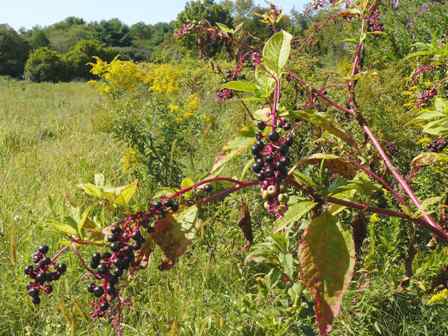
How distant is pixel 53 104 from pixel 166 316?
348 inches

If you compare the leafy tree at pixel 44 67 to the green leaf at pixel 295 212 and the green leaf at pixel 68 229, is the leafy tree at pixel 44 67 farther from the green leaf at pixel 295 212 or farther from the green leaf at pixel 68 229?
the green leaf at pixel 295 212

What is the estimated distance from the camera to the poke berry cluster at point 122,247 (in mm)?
566

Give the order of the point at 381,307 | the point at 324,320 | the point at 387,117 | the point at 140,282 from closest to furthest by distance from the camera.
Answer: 1. the point at 324,320
2. the point at 381,307
3. the point at 140,282
4. the point at 387,117

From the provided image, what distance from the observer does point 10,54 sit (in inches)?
1308

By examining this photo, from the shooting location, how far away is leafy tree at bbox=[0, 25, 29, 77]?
32.8 m

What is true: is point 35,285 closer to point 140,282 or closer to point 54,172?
point 140,282

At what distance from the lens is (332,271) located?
511 mm

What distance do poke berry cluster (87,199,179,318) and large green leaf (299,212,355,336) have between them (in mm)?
188

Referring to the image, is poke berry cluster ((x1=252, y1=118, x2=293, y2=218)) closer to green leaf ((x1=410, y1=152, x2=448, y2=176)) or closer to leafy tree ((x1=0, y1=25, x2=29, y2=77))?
green leaf ((x1=410, y1=152, x2=448, y2=176))

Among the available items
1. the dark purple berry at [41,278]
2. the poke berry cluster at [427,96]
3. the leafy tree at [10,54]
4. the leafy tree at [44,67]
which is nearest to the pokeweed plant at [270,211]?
the dark purple berry at [41,278]

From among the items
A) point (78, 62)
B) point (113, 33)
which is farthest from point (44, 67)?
point (113, 33)

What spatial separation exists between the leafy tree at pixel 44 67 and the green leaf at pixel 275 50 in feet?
96.1

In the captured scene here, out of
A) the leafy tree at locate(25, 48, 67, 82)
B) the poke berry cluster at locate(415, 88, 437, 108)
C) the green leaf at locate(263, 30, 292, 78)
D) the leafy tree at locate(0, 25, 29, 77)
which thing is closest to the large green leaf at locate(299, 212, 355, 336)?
the green leaf at locate(263, 30, 292, 78)

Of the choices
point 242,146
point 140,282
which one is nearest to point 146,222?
point 242,146
